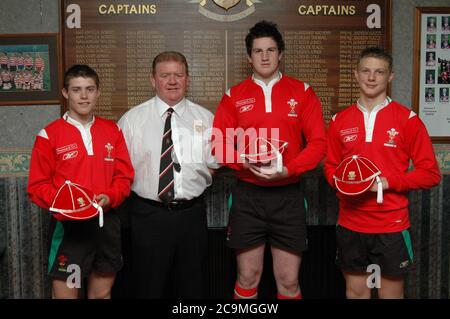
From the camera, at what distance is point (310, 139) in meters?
2.33

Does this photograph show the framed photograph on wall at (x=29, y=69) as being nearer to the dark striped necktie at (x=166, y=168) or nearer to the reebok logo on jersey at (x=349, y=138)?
the dark striped necktie at (x=166, y=168)

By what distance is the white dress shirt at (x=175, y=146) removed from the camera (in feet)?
7.87

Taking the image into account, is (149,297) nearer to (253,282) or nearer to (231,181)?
(253,282)

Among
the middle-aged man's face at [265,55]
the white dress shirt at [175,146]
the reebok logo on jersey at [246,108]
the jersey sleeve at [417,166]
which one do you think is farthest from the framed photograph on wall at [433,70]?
the white dress shirt at [175,146]

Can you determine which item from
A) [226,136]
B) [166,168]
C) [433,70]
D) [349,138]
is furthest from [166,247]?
[433,70]

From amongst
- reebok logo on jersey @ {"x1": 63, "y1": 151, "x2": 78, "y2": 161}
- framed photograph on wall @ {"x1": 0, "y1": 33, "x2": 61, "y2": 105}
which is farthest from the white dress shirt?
framed photograph on wall @ {"x1": 0, "y1": 33, "x2": 61, "y2": 105}

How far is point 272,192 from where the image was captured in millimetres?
2326

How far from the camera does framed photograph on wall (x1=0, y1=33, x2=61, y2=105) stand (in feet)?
9.04

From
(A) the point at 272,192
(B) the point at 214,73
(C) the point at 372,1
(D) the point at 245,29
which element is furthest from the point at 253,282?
(C) the point at 372,1

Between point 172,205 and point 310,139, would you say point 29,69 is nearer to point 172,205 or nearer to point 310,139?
point 172,205

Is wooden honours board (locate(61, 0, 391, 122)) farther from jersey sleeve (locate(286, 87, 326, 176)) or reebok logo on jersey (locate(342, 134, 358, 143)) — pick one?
reebok logo on jersey (locate(342, 134, 358, 143))

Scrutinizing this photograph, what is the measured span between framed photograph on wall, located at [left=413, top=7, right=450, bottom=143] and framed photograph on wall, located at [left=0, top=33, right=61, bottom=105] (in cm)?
210

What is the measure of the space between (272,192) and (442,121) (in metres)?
1.28

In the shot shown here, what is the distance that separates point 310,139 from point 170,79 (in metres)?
0.74
